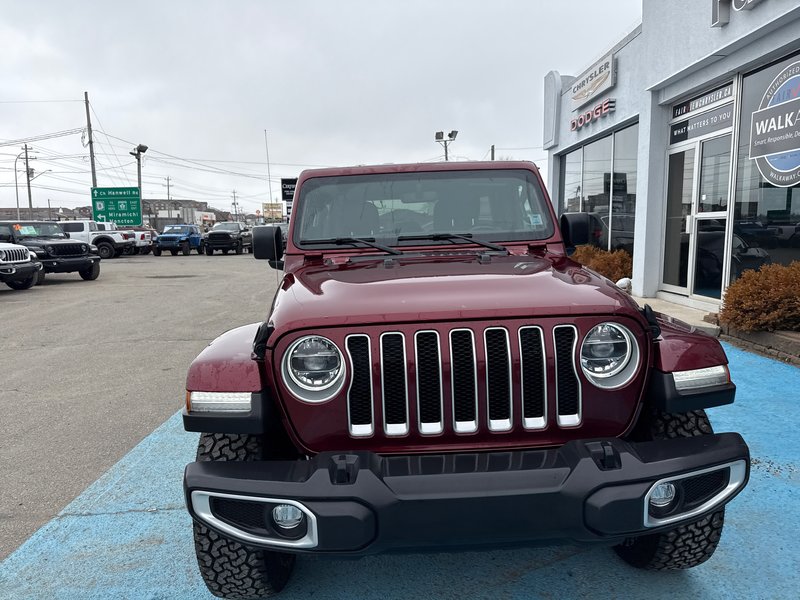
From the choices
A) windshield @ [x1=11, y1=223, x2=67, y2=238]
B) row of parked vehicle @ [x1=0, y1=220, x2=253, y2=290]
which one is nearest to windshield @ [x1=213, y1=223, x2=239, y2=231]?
row of parked vehicle @ [x1=0, y1=220, x2=253, y2=290]

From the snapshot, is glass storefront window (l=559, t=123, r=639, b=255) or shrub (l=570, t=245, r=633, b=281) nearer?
shrub (l=570, t=245, r=633, b=281)

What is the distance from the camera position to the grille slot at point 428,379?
1973 mm

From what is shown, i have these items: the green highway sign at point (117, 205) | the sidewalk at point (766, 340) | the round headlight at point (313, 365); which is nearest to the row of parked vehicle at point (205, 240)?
the green highway sign at point (117, 205)

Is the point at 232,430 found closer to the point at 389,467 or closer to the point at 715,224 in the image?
the point at 389,467

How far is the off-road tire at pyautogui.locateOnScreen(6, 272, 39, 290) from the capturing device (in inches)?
531

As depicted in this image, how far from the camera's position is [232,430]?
197 centimetres

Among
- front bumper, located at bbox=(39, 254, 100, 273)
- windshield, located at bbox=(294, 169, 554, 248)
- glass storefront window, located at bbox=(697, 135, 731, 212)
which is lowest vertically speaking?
front bumper, located at bbox=(39, 254, 100, 273)

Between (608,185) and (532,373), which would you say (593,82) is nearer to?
(608,185)

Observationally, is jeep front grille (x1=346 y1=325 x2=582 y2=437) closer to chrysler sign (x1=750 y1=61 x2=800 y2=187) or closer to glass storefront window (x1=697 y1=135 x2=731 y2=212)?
chrysler sign (x1=750 y1=61 x2=800 y2=187)

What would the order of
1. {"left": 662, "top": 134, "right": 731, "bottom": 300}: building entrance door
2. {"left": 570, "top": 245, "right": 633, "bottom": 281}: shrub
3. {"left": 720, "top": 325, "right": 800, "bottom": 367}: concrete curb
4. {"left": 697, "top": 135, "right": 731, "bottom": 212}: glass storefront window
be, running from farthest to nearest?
1. {"left": 570, "top": 245, "right": 633, "bottom": 281}: shrub
2. {"left": 662, "top": 134, "right": 731, "bottom": 300}: building entrance door
3. {"left": 697, "top": 135, "right": 731, "bottom": 212}: glass storefront window
4. {"left": 720, "top": 325, "right": 800, "bottom": 367}: concrete curb

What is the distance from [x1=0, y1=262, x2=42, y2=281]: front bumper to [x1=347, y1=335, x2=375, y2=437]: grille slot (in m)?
13.4

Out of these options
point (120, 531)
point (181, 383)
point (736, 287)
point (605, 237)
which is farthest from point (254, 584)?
point (605, 237)

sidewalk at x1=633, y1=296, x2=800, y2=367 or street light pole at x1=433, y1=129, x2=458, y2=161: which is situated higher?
street light pole at x1=433, y1=129, x2=458, y2=161

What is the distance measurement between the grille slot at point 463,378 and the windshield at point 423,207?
128 cm
